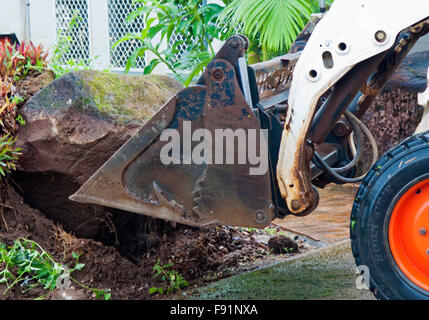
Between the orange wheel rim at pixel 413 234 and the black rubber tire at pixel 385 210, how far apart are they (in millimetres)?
26

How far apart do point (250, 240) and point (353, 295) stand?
4.95 feet

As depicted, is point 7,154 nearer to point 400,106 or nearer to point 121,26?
point 400,106

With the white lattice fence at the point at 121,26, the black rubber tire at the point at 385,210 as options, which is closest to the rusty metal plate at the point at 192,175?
the black rubber tire at the point at 385,210

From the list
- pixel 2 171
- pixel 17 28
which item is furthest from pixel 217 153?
pixel 17 28

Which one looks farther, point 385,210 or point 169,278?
point 169,278

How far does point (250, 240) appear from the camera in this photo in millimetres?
4789

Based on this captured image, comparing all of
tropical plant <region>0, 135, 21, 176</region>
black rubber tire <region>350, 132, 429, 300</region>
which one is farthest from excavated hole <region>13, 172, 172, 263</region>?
black rubber tire <region>350, 132, 429, 300</region>

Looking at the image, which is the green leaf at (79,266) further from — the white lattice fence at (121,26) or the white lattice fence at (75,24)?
the white lattice fence at (75,24)

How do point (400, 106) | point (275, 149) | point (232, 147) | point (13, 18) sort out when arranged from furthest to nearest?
point (13, 18)
point (400, 106)
point (275, 149)
point (232, 147)

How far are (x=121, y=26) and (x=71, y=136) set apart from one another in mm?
8456

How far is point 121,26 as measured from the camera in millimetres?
11695

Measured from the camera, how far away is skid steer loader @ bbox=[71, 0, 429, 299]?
8.65 ft

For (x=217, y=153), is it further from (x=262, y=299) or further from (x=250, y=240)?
(x=250, y=240)

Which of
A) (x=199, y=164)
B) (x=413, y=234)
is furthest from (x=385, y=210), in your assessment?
(x=199, y=164)
